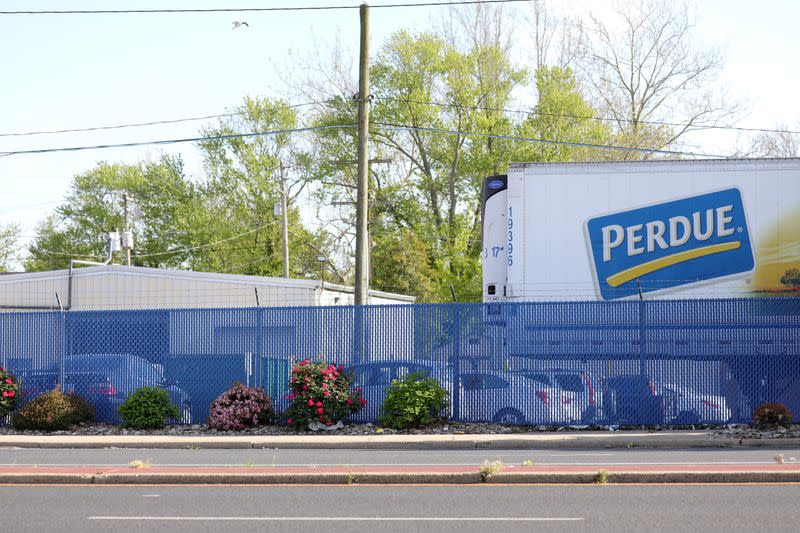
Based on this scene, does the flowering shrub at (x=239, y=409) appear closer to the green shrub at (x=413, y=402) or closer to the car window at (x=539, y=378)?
the green shrub at (x=413, y=402)

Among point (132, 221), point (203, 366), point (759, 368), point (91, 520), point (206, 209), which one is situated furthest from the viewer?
point (132, 221)

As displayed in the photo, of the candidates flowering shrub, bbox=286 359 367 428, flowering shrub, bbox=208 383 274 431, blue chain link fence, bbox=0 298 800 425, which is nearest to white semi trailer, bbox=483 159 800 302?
blue chain link fence, bbox=0 298 800 425

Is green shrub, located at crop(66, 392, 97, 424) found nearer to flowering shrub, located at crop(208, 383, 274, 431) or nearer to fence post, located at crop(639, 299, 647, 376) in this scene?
flowering shrub, located at crop(208, 383, 274, 431)

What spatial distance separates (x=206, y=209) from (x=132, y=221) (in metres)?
7.49

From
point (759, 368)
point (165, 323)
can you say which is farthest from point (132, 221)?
point (759, 368)

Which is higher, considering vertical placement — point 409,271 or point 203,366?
point 409,271

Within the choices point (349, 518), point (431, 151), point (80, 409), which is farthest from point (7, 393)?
point (431, 151)

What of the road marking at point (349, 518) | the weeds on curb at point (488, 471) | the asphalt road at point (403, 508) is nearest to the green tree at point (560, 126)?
the weeds on curb at point (488, 471)

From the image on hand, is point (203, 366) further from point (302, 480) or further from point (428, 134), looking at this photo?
point (428, 134)

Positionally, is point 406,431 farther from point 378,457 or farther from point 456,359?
point 378,457

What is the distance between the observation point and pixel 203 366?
58.4ft

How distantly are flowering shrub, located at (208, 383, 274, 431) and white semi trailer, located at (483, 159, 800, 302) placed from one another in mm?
4807

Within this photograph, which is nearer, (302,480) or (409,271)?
(302,480)

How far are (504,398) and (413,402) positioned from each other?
1.63 metres
